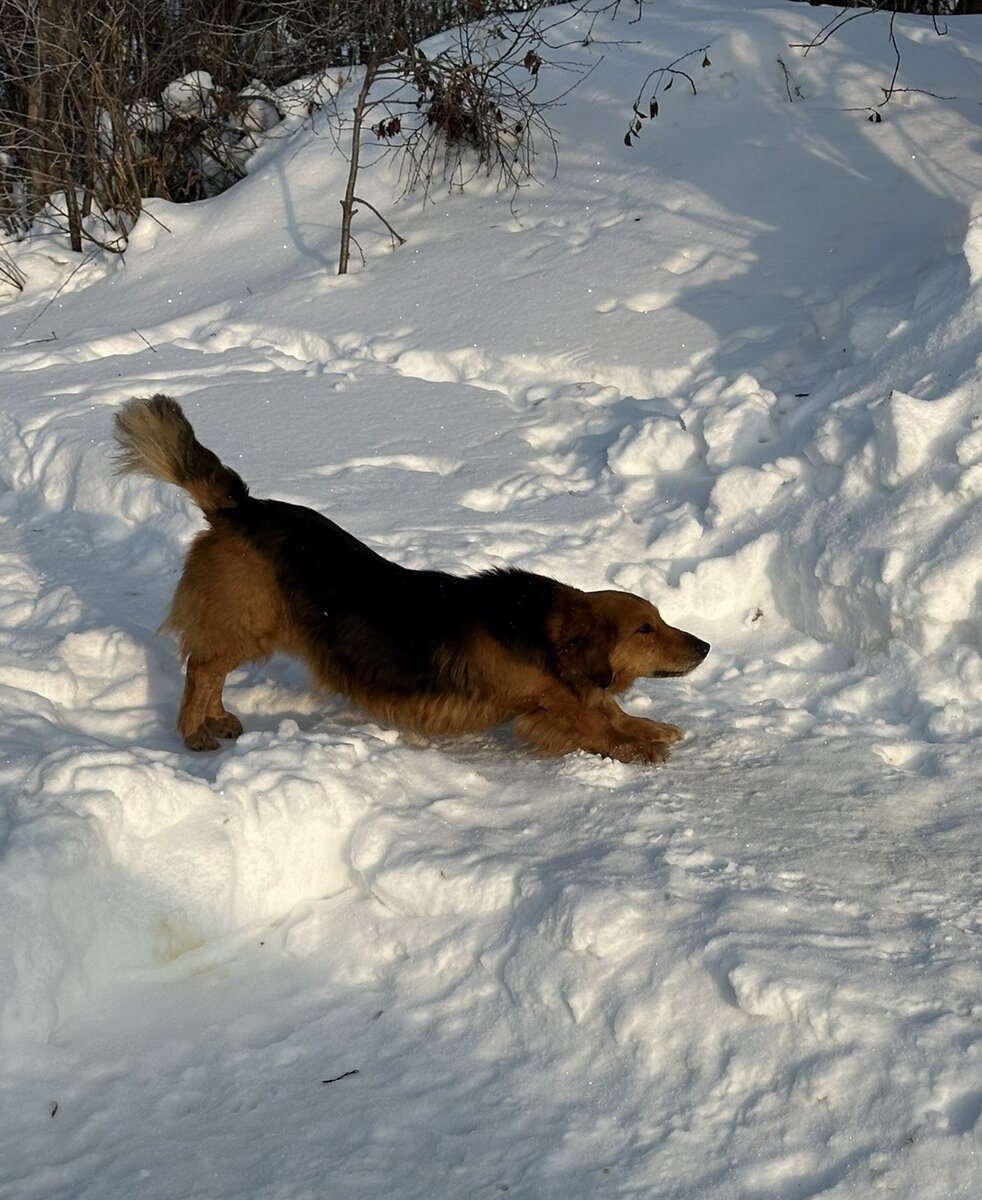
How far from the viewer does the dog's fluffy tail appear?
177 inches

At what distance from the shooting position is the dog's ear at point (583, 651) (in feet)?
14.5

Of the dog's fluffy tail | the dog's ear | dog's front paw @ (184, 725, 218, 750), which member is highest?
the dog's fluffy tail

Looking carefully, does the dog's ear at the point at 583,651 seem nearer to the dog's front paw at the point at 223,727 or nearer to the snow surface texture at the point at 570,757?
the snow surface texture at the point at 570,757

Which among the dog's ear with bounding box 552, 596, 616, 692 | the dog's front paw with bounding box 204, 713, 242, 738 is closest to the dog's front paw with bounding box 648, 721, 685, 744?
the dog's ear with bounding box 552, 596, 616, 692

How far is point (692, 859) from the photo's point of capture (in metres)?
3.68

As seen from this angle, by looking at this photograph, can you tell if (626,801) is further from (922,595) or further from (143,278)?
(143,278)

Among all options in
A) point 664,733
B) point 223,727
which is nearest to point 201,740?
point 223,727

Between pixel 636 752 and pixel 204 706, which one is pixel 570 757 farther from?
pixel 204 706

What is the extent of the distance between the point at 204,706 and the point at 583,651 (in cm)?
131

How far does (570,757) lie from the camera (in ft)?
14.4

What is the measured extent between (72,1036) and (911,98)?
798 centimetres

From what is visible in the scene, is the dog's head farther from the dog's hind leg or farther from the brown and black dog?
the dog's hind leg

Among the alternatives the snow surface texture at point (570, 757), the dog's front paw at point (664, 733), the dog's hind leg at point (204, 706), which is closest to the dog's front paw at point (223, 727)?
the dog's hind leg at point (204, 706)

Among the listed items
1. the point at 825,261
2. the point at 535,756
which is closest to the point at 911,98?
the point at 825,261
